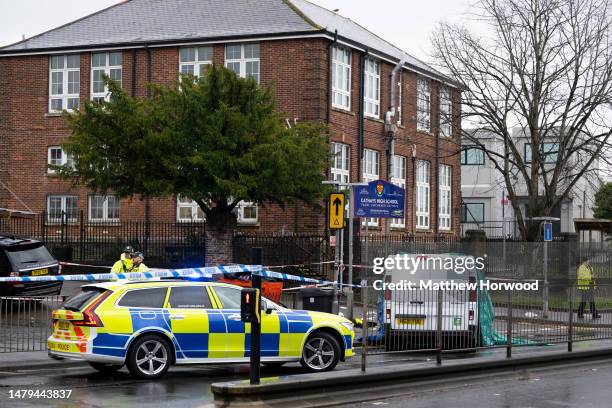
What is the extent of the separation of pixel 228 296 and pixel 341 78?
2333 cm

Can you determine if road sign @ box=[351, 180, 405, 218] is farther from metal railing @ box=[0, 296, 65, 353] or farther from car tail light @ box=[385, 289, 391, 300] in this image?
metal railing @ box=[0, 296, 65, 353]

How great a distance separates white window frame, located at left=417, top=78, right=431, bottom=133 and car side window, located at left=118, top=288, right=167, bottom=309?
23.2 m

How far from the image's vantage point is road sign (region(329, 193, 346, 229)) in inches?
803

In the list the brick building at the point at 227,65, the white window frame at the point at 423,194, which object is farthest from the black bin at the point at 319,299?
the white window frame at the point at 423,194

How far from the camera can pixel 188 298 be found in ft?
46.6

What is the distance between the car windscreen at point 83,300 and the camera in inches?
542

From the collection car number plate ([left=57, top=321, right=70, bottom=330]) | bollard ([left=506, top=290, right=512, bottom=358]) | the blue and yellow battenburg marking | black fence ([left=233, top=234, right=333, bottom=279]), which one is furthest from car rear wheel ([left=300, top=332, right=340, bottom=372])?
black fence ([left=233, top=234, right=333, bottom=279])

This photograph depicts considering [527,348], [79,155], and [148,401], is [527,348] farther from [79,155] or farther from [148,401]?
[79,155]

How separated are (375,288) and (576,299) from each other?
179 inches

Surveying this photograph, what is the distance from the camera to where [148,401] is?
11.8 metres

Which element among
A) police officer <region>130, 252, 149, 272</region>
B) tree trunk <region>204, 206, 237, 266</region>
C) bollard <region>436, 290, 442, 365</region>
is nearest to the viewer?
bollard <region>436, 290, 442, 365</region>

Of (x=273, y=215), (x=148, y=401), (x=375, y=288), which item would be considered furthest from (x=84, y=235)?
(x=148, y=401)

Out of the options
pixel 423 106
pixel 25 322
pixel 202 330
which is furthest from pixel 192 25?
pixel 202 330

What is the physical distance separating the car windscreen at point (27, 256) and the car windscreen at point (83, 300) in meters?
9.22
